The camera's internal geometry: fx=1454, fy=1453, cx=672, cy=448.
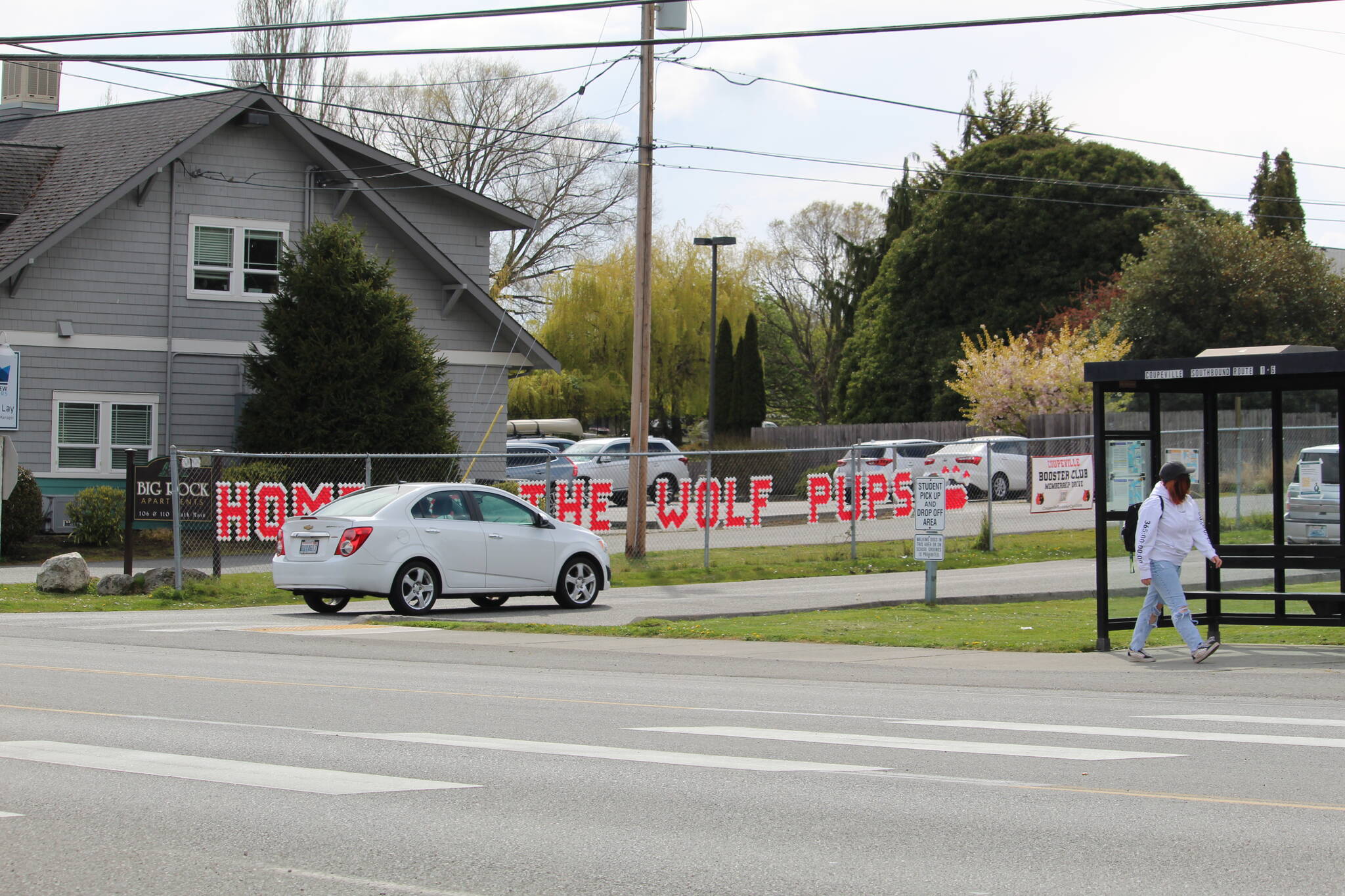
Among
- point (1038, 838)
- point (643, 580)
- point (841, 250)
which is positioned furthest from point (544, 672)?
point (841, 250)

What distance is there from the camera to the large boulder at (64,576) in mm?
20062

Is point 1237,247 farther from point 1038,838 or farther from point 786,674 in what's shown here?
point 1038,838

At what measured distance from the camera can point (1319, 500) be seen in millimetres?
15156

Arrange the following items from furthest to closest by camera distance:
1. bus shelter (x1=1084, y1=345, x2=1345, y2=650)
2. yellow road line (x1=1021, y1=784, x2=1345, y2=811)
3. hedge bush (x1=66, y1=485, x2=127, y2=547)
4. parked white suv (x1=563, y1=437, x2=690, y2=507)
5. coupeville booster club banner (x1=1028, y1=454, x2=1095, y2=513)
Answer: parked white suv (x1=563, y1=437, x2=690, y2=507) < coupeville booster club banner (x1=1028, y1=454, x2=1095, y2=513) < hedge bush (x1=66, y1=485, x2=127, y2=547) < bus shelter (x1=1084, y1=345, x2=1345, y2=650) < yellow road line (x1=1021, y1=784, x2=1345, y2=811)

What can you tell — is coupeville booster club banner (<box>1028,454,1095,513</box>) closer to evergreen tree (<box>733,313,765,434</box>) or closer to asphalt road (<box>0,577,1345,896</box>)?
asphalt road (<box>0,577,1345,896</box>)

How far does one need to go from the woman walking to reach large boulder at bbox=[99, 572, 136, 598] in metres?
13.8

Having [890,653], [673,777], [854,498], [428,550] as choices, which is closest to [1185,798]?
[673,777]

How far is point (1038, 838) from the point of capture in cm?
609

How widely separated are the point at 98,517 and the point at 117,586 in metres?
6.97

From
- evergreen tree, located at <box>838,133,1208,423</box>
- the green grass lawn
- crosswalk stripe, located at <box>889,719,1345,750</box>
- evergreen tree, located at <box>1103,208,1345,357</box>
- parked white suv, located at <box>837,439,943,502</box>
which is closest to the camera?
crosswalk stripe, located at <box>889,719,1345,750</box>

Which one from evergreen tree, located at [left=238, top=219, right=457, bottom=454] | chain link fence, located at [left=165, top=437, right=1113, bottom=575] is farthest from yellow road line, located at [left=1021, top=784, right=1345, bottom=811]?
evergreen tree, located at [left=238, top=219, right=457, bottom=454]

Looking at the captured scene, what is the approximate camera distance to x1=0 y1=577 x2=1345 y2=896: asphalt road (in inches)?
221

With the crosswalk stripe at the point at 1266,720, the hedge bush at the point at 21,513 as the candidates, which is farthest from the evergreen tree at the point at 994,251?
the crosswalk stripe at the point at 1266,720

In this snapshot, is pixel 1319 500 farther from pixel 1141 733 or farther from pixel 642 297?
pixel 642 297
